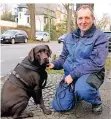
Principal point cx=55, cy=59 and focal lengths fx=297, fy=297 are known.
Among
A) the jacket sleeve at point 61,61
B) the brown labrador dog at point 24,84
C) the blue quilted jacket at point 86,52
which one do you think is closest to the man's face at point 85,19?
the blue quilted jacket at point 86,52

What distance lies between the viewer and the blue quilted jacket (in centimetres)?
434

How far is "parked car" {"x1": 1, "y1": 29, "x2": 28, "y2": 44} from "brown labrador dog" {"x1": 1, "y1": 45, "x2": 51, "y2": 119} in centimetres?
2113

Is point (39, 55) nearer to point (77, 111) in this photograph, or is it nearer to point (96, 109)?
point (77, 111)

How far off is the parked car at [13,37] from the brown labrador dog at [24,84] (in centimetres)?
2113

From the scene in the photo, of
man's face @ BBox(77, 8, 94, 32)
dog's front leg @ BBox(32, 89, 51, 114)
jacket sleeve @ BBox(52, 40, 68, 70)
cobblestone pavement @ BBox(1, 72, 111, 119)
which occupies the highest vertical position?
man's face @ BBox(77, 8, 94, 32)

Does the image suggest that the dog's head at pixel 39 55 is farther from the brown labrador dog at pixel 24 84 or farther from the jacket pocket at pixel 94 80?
the jacket pocket at pixel 94 80

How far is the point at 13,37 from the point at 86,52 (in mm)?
21959

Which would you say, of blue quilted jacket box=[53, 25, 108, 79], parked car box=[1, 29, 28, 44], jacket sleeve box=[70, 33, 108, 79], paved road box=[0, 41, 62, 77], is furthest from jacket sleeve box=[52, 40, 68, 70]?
parked car box=[1, 29, 28, 44]

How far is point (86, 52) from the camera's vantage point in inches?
174

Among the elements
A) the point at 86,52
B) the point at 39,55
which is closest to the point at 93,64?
the point at 86,52

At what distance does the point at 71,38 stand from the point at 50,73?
12.9 ft

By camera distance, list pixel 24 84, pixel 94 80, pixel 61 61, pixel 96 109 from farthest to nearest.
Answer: pixel 61 61
pixel 96 109
pixel 94 80
pixel 24 84

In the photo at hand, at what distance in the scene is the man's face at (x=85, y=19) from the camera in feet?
14.6

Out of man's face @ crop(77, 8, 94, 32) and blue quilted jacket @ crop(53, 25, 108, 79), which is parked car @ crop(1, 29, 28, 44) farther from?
man's face @ crop(77, 8, 94, 32)
